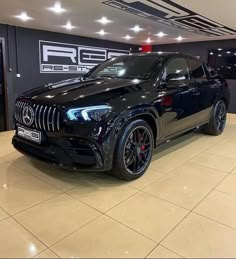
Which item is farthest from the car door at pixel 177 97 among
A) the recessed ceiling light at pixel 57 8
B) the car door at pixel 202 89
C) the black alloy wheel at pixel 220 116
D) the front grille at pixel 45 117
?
the recessed ceiling light at pixel 57 8

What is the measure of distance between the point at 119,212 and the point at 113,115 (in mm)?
843

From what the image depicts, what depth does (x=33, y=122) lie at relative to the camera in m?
2.36

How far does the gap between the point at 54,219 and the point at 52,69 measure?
4.52 m

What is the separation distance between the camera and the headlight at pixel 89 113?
2113 millimetres

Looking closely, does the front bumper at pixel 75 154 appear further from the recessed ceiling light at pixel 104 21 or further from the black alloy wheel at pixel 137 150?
the recessed ceiling light at pixel 104 21

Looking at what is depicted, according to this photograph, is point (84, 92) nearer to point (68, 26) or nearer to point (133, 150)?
point (133, 150)

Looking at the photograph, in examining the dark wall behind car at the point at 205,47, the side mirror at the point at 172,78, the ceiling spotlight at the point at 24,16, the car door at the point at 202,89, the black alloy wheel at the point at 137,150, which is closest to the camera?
the black alloy wheel at the point at 137,150

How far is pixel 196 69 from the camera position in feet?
12.0

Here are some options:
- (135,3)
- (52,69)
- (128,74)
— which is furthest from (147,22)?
(52,69)

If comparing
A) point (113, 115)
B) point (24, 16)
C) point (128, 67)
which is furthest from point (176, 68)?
point (24, 16)

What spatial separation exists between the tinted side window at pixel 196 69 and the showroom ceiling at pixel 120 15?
0.74 meters

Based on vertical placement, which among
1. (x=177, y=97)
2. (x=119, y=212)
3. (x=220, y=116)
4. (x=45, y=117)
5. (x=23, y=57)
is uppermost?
(x=23, y=57)

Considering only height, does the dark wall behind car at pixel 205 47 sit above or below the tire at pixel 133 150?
above

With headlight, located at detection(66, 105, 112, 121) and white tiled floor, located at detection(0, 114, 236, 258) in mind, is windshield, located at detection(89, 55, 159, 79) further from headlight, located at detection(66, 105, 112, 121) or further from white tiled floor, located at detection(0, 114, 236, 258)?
white tiled floor, located at detection(0, 114, 236, 258)
